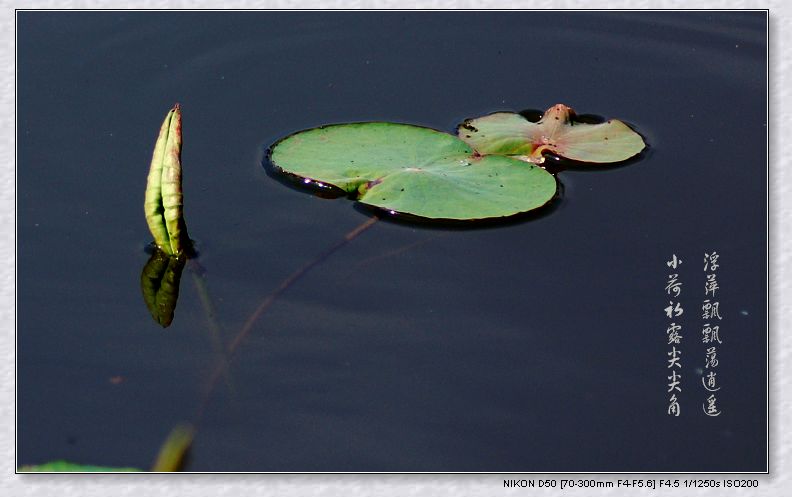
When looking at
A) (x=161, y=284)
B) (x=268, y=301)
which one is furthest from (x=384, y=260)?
(x=161, y=284)

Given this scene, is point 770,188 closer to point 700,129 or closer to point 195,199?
point 700,129

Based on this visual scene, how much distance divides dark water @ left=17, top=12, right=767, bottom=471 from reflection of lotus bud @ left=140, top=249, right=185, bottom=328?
44 millimetres

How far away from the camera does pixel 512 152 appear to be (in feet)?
16.0

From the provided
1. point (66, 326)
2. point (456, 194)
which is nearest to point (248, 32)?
point (456, 194)

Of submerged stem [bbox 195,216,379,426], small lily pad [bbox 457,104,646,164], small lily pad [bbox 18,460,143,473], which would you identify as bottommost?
small lily pad [bbox 18,460,143,473]

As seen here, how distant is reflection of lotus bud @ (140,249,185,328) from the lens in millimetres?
4047

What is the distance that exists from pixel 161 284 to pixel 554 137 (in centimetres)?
214

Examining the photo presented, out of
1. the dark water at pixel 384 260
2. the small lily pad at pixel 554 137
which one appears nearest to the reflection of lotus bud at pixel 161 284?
the dark water at pixel 384 260

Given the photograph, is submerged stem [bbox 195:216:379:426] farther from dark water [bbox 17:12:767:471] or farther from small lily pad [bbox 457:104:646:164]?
small lily pad [bbox 457:104:646:164]

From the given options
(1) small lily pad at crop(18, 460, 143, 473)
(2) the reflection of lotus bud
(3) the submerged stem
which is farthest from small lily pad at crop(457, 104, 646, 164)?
(1) small lily pad at crop(18, 460, 143, 473)

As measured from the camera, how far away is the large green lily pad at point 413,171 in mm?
4441

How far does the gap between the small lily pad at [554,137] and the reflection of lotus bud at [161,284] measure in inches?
65.4

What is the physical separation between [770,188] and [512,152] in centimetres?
125

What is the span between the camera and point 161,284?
4172mm
